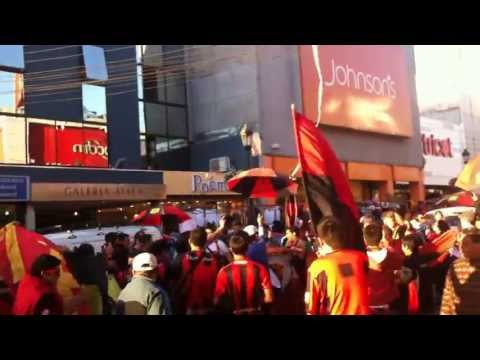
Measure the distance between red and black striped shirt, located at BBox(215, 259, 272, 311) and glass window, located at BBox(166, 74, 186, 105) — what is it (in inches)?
818

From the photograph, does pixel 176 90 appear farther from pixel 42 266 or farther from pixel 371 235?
pixel 42 266

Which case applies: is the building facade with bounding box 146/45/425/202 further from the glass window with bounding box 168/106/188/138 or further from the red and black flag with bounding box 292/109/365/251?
the red and black flag with bounding box 292/109/365/251

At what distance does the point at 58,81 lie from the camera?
66.8ft

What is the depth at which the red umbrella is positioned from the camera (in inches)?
428

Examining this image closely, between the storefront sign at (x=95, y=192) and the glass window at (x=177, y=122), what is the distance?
5196mm

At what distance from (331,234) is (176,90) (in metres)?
22.4

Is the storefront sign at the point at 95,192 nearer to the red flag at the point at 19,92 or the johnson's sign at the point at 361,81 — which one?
the red flag at the point at 19,92

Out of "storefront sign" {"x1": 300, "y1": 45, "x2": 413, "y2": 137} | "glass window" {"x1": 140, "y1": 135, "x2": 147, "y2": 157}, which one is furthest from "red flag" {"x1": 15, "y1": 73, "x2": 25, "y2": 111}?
"storefront sign" {"x1": 300, "y1": 45, "x2": 413, "y2": 137}

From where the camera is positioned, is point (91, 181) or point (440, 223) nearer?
point (440, 223)

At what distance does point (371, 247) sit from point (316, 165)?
47.2 inches

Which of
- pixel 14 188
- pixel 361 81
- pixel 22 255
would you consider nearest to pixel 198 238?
pixel 22 255

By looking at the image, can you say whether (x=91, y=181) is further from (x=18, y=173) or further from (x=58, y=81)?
(x=58, y=81)

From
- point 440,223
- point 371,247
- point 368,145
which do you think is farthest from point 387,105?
point 371,247
